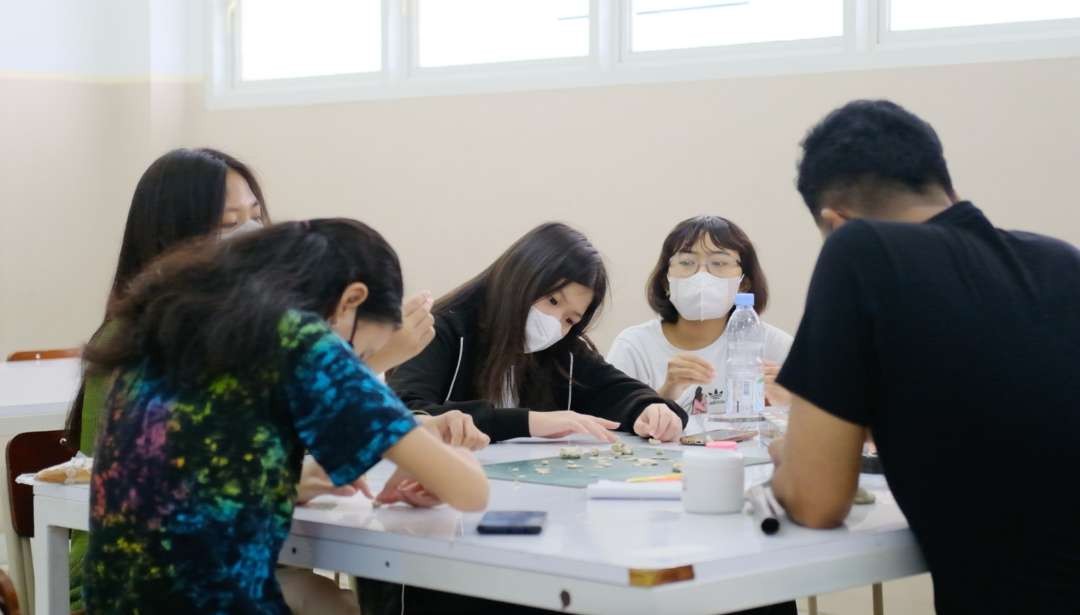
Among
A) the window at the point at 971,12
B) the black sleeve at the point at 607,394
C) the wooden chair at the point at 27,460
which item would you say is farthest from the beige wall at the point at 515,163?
the wooden chair at the point at 27,460

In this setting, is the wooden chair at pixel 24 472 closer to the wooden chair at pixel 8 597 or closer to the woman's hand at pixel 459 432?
the wooden chair at pixel 8 597

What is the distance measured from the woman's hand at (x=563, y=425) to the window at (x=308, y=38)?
11.1ft

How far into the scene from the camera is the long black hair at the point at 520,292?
8.71 feet

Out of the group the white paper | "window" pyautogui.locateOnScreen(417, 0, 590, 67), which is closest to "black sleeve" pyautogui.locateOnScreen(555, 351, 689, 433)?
the white paper

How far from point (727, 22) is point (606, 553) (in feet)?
12.0

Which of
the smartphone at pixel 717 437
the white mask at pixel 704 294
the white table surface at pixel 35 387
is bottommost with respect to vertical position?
the smartphone at pixel 717 437

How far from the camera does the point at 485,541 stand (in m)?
1.44

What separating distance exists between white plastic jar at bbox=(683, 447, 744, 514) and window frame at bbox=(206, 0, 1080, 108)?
117 inches

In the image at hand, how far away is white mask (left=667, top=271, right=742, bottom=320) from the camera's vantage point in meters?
3.23

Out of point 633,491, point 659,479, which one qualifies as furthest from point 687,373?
point 633,491

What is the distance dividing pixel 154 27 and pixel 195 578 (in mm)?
4828

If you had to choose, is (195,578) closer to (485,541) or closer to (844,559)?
(485,541)

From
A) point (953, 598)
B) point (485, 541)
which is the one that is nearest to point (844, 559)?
point (953, 598)

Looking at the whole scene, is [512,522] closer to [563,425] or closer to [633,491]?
[633,491]
